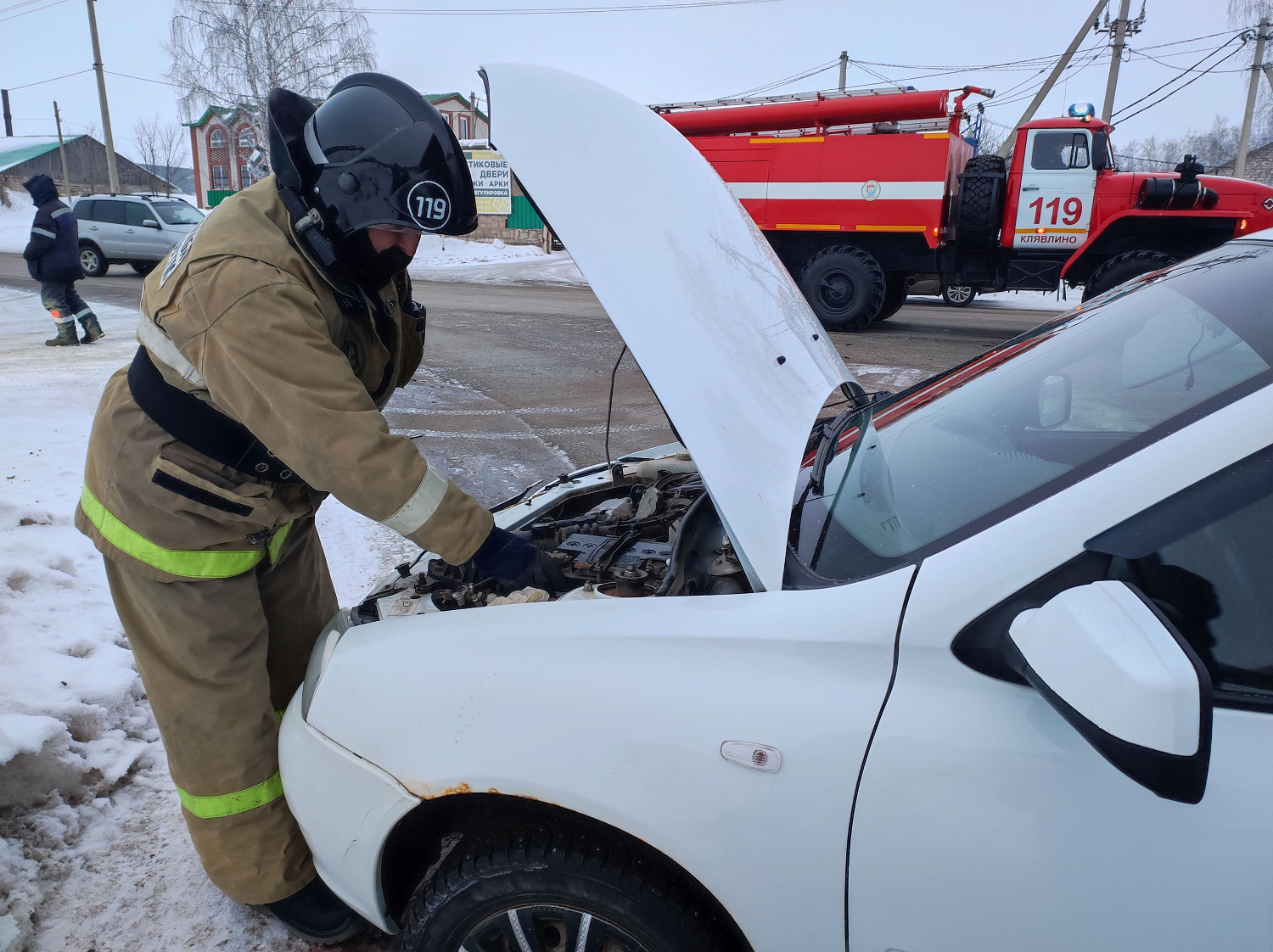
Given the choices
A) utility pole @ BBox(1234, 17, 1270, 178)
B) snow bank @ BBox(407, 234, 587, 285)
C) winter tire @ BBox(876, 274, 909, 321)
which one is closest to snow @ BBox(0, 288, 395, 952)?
winter tire @ BBox(876, 274, 909, 321)

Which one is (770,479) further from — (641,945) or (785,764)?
(641,945)

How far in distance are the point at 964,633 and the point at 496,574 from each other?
887 millimetres

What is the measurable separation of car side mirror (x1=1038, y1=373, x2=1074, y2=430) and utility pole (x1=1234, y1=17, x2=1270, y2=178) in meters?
24.8

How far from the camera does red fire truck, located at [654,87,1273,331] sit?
9.33 metres

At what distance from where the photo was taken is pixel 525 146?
1.33 metres

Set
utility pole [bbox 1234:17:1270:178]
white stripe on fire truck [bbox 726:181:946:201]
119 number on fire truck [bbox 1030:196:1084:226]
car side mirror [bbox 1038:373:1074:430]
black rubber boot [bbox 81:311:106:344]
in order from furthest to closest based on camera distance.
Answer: utility pole [bbox 1234:17:1270:178]
white stripe on fire truck [bbox 726:181:946:201]
119 number on fire truck [bbox 1030:196:1084:226]
black rubber boot [bbox 81:311:106:344]
car side mirror [bbox 1038:373:1074:430]

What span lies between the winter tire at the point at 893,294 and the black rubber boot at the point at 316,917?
1053cm

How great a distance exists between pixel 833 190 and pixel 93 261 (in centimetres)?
1326

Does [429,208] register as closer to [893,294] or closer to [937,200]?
[937,200]

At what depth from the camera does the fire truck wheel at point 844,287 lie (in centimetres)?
1052

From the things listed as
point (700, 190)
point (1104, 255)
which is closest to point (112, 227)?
point (1104, 255)

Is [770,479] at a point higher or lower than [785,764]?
higher

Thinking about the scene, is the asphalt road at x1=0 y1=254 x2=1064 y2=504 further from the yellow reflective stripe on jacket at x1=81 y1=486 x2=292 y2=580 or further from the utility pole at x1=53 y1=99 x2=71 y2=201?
the utility pole at x1=53 y1=99 x2=71 y2=201

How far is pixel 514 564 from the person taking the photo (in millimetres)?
1657
